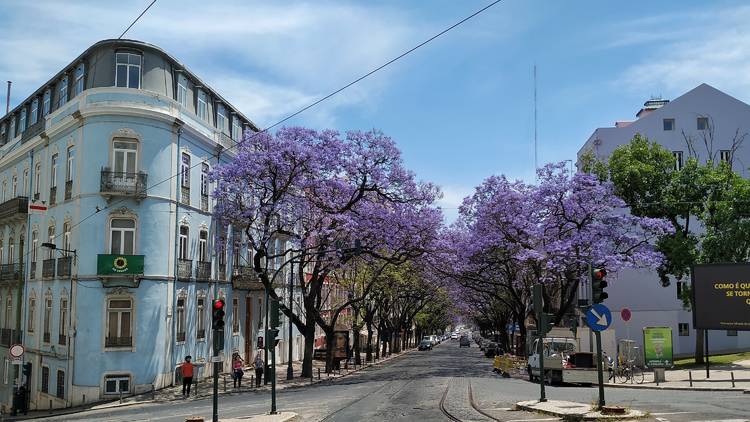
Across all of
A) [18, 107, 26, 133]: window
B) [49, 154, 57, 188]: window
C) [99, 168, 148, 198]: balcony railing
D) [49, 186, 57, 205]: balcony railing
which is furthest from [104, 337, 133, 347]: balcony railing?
[18, 107, 26, 133]: window

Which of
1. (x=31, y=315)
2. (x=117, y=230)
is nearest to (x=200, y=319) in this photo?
(x=117, y=230)

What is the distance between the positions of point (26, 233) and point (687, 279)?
42.9m

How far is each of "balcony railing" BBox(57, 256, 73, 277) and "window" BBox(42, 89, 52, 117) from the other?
10091 mm

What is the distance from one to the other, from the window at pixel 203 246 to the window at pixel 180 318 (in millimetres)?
3254

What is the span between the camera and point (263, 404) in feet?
78.0

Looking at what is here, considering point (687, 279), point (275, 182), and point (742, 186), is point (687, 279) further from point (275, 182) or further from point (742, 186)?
point (275, 182)

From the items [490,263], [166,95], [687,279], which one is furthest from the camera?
[687,279]

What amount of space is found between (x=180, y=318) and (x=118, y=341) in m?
3.81

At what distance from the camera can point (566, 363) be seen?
29766mm

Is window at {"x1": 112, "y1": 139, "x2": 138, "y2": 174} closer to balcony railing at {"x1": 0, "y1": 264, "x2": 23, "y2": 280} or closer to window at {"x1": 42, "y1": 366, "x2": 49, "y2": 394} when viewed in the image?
window at {"x1": 42, "y1": 366, "x2": 49, "y2": 394}

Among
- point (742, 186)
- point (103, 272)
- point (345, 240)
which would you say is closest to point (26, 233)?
point (103, 272)

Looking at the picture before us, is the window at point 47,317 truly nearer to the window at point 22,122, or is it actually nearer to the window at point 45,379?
the window at point 45,379

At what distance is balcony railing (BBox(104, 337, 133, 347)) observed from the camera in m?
30.7

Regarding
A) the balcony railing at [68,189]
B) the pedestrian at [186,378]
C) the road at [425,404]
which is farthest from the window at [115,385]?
the balcony railing at [68,189]
